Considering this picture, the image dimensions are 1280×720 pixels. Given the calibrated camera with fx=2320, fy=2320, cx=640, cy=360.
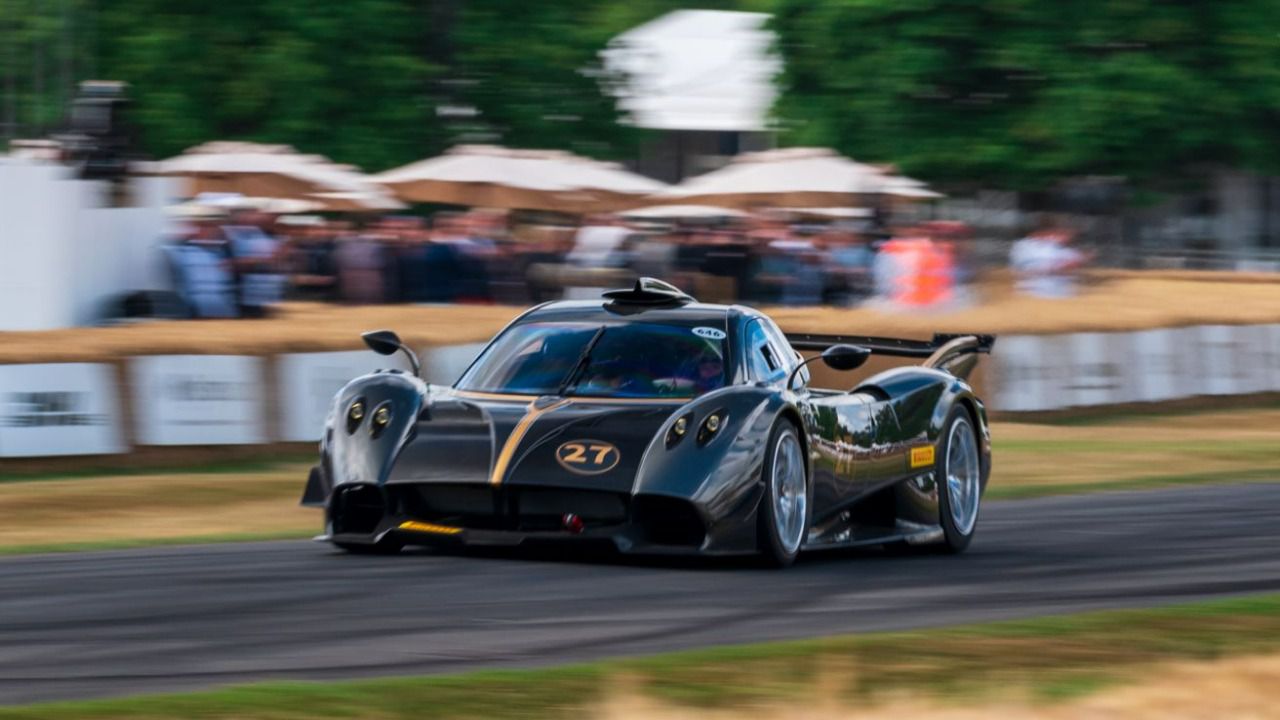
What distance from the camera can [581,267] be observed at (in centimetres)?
2803

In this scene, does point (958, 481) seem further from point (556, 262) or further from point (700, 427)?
point (556, 262)

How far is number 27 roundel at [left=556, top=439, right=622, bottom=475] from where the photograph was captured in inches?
389

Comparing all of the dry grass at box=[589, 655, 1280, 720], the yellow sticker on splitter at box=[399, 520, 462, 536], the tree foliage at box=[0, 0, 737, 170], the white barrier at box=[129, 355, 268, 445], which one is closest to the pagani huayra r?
the yellow sticker on splitter at box=[399, 520, 462, 536]

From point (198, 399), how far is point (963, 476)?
706 centimetres

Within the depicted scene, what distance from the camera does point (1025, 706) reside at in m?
6.17

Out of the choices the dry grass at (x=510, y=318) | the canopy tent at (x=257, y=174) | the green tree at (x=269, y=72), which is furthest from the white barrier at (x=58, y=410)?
the green tree at (x=269, y=72)

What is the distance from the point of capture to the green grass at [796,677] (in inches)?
242

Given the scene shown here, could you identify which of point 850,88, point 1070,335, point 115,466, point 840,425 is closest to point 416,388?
point 840,425

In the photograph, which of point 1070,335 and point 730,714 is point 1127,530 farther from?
point 1070,335

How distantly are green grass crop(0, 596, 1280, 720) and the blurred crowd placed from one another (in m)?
14.0

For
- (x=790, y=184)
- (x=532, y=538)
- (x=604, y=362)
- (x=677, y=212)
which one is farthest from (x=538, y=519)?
(x=677, y=212)

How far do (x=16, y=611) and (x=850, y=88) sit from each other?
43.1 m

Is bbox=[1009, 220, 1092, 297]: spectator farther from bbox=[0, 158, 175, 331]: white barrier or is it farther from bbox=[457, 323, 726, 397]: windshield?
bbox=[457, 323, 726, 397]: windshield

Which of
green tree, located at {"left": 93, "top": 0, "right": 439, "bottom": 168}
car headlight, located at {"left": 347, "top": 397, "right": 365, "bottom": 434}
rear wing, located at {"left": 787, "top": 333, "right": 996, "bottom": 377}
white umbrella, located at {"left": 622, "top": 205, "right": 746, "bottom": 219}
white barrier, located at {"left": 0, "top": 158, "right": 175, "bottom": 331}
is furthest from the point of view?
green tree, located at {"left": 93, "top": 0, "right": 439, "bottom": 168}
